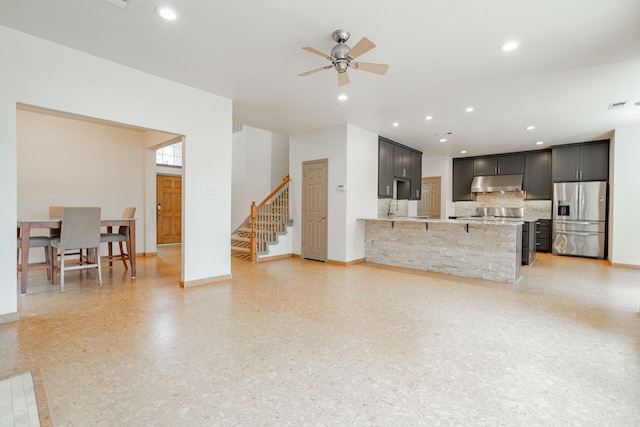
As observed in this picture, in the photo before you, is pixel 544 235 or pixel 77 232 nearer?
pixel 77 232

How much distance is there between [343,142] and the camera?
6023mm

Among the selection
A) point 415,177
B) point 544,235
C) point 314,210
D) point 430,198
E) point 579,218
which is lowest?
point 544,235

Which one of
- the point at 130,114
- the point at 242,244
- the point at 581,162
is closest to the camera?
the point at 130,114

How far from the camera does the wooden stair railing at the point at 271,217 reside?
22.5ft

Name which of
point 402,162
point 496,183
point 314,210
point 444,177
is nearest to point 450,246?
→ point 314,210

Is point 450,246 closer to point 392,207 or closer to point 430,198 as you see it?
point 392,207

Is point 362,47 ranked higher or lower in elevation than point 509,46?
lower

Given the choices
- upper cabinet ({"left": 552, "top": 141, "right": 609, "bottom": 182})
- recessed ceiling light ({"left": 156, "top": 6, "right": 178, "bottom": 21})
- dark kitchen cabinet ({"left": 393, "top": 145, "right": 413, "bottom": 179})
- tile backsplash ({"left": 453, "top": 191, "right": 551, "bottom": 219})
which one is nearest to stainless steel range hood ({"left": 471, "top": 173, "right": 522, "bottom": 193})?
tile backsplash ({"left": 453, "top": 191, "right": 551, "bottom": 219})

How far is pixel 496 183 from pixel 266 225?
22.1 feet

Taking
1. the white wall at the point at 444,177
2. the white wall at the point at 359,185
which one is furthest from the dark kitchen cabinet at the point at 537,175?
the white wall at the point at 359,185

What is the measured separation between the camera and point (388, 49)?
3131 mm

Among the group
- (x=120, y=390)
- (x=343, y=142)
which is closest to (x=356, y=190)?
(x=343, y=142)

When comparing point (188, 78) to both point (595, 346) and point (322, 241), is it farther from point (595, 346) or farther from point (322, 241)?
point (595, 346)

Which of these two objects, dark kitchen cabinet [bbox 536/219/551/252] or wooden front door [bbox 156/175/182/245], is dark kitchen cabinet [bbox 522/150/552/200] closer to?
dark kitchen cabinet [bbox 536/219/551/252]
